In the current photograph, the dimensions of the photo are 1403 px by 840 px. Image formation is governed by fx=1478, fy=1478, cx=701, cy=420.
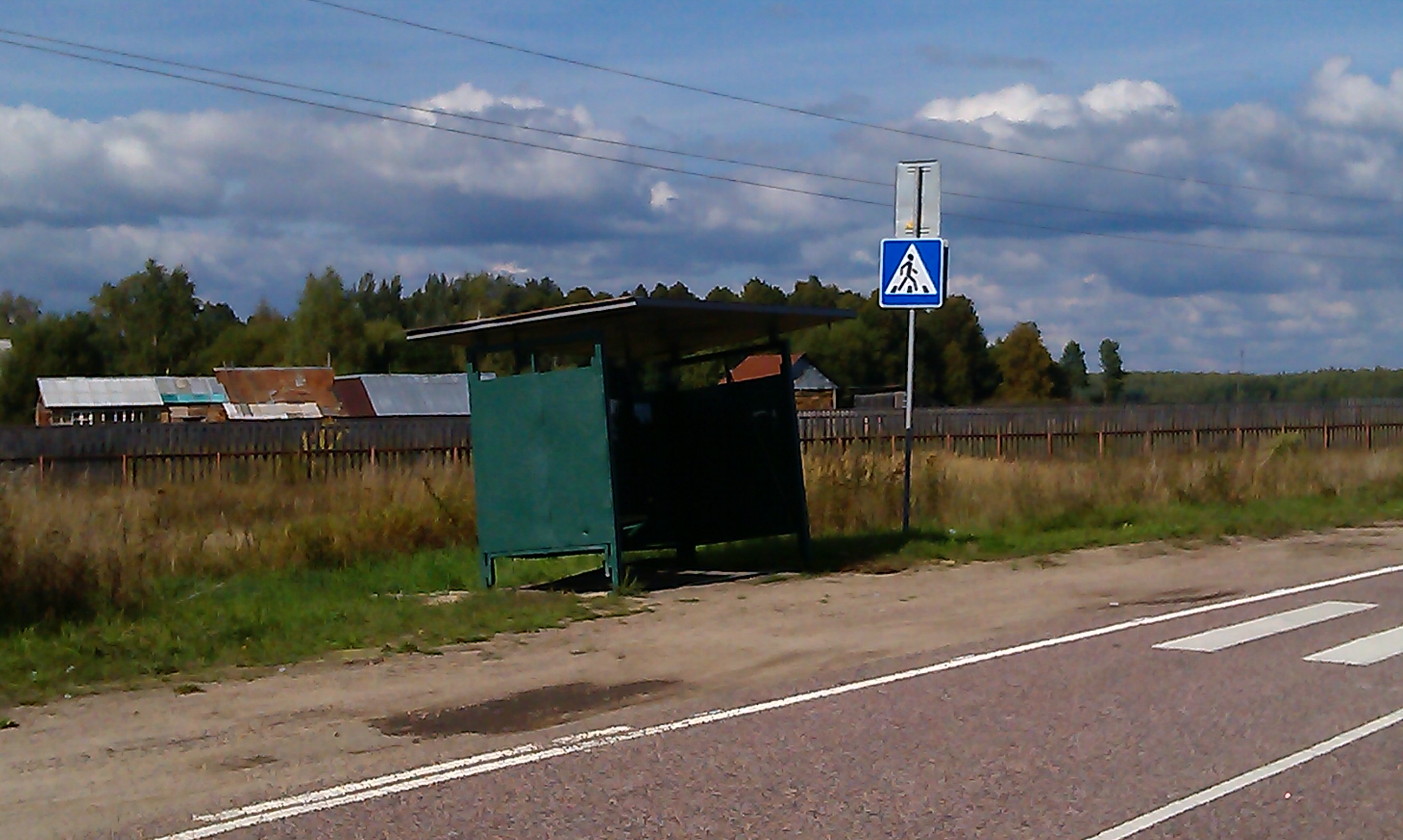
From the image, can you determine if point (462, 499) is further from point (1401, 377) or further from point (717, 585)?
point (1401, 377)

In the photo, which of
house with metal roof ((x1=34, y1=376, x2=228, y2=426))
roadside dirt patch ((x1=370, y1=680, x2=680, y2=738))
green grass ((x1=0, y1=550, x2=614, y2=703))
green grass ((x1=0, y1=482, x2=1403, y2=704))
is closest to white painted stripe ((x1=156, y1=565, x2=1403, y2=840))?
roadside dirt patch ((x1=370, y1=680, x2=680, y2=738))

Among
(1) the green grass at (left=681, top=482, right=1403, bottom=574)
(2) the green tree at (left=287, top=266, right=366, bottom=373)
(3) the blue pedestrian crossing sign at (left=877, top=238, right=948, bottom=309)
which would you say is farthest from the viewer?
(2) the green tree at (left=287, top=266, right=366, bottom=373)

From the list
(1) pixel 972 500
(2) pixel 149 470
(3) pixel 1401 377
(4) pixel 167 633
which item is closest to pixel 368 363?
(3) pixel 1401 377

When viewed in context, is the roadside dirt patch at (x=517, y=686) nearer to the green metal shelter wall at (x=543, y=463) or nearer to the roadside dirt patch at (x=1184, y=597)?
the roadside dirt patch at (x=1184, y=597)

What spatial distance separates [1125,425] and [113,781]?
3434cm

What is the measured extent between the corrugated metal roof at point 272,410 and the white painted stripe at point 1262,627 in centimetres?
6000

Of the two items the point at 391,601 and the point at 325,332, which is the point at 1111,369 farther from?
the point at 391,601

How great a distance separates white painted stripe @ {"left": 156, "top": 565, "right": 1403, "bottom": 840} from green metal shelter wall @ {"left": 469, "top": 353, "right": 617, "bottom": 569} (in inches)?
201

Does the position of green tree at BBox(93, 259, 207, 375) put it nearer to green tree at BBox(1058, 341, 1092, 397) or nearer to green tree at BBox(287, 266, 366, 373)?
green tree at BBox(287, 266, 366, 373)

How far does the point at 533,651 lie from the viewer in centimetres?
1199

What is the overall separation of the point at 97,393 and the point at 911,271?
64.7 meters

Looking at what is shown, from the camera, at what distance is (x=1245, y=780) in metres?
7.22

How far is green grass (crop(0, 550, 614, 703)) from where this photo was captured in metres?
11.1

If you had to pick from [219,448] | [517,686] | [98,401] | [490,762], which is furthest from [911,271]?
[98,401]
